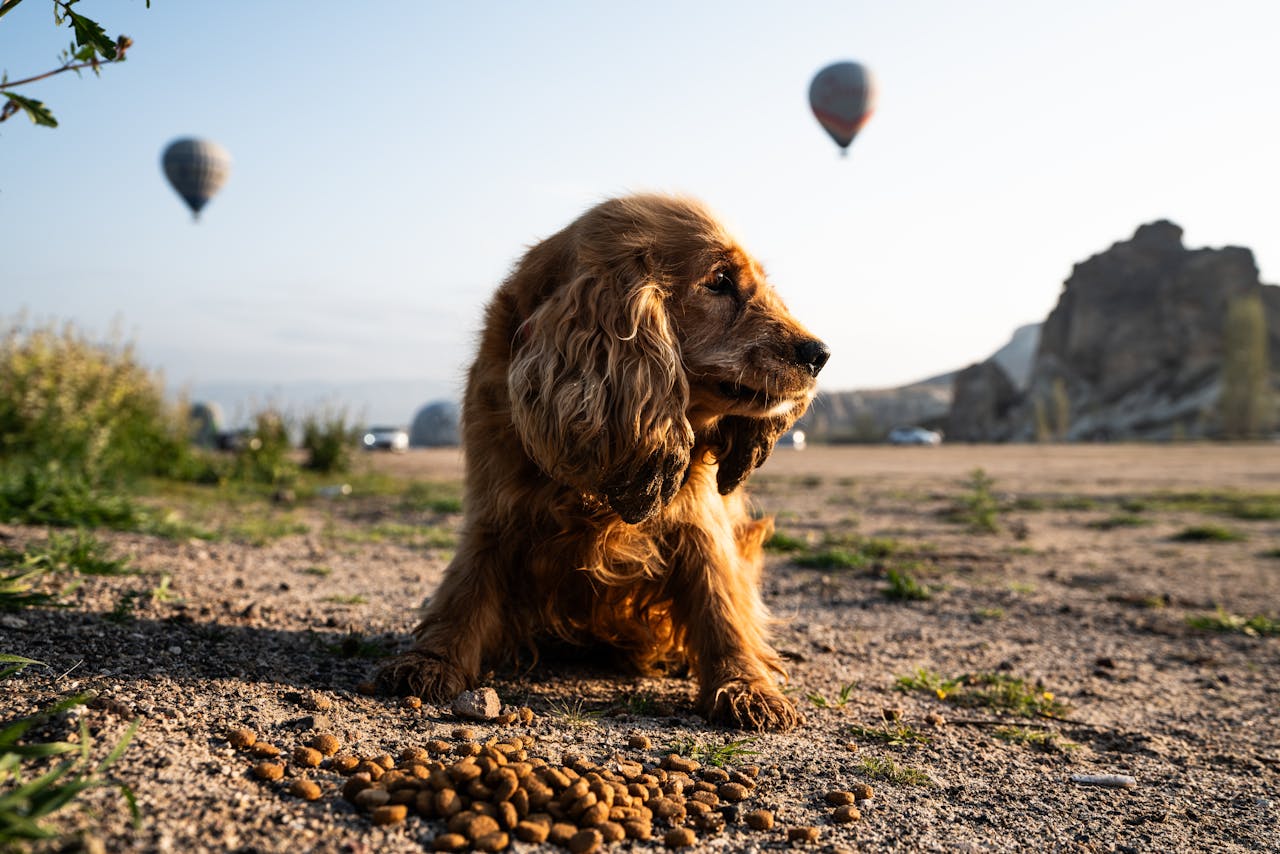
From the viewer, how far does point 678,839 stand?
6.63ft

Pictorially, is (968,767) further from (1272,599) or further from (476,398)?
(1272,599)

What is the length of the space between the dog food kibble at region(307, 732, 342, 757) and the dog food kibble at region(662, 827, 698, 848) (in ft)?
2.92

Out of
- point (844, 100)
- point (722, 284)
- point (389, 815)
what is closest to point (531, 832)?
point (389, 815)

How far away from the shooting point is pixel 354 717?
2705mm

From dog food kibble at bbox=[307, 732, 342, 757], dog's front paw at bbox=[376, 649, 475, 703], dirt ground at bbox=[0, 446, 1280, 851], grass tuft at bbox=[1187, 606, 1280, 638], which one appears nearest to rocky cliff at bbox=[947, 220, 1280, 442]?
grass tuft at bbox=[1187, 606, 1280, 638]

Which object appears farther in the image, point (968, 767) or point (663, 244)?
point (663, 244)

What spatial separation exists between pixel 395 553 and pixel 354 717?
13.5 feet

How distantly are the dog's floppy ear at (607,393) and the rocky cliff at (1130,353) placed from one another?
72614 mm

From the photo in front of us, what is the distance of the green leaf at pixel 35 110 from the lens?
7.30 feet

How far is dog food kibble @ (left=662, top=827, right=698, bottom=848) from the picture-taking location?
202 cm

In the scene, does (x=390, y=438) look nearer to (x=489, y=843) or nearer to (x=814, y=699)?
(x=814, y=699)

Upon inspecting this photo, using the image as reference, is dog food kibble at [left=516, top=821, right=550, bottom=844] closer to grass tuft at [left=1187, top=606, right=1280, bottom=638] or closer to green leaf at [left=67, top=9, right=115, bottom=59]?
green leaf at [left=67, top=9, right=115, bottom=59]

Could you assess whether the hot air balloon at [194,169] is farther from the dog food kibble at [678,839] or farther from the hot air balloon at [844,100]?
the dog food kibble at [678,839]

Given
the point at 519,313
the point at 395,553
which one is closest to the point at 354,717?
the point at 519,313
